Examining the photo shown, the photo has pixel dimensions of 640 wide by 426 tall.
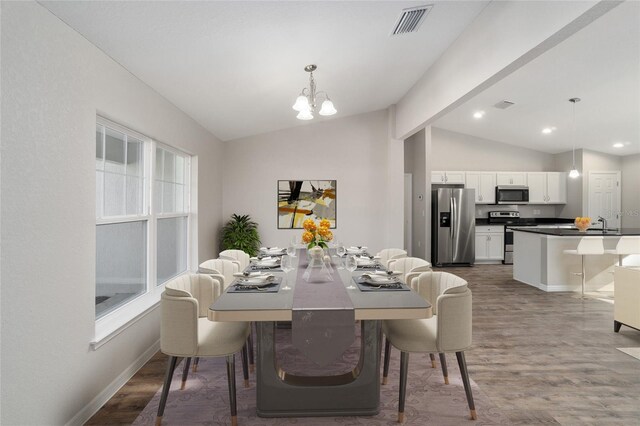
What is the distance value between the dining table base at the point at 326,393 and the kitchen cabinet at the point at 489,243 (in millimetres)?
6575

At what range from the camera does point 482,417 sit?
221 centimetres

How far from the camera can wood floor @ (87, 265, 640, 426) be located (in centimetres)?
228

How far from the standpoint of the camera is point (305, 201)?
6.37 metres

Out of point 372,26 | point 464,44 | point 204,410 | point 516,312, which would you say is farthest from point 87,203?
point 516,312

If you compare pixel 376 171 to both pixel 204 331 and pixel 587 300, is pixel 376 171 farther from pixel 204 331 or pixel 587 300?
pixel 204 331

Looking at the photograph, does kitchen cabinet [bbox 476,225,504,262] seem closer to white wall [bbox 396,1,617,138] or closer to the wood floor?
the wood floor

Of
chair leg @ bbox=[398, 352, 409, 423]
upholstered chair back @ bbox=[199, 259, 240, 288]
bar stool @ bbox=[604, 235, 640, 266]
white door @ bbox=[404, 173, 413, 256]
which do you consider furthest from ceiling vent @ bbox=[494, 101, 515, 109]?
chair leg @ bbox=[398, 352, 409, 423]

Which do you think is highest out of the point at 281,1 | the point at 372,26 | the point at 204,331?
the point at 372,26

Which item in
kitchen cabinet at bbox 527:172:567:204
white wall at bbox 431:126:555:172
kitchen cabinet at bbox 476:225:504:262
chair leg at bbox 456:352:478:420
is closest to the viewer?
chair leg at bbox 456:352:478:420

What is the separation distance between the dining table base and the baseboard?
3.48 ft

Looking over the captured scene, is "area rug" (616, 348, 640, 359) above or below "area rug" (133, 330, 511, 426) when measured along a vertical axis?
above

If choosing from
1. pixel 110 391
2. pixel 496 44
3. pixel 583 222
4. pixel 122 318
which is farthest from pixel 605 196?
pixel 110 391

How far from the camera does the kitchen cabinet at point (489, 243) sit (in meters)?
7.97

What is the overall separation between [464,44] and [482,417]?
3205mm
